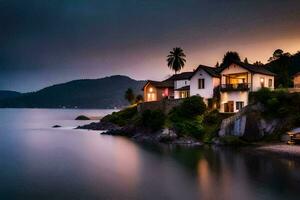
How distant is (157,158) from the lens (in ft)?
146

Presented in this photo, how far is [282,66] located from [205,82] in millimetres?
34720

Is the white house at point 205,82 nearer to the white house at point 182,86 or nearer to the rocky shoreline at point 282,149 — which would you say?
the white house at point 182,86

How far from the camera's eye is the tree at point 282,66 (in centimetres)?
7856

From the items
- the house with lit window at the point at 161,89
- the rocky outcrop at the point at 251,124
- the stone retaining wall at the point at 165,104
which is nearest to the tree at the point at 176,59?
the house with lit window at the point at 161,89

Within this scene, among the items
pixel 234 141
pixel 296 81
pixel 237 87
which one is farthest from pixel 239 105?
pixel 296 81

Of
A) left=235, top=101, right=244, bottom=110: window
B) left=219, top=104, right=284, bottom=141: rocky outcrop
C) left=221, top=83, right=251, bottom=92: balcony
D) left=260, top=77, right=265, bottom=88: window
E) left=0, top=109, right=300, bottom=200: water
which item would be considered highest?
left=260, top=77, right=265, bottom=88: window

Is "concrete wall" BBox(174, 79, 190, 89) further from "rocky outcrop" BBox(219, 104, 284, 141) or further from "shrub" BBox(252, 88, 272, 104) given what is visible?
"shrub" BBox(252, 88, 272, 104)

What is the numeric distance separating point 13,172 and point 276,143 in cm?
3709

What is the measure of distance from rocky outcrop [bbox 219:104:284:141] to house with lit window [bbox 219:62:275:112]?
5567 millimetres

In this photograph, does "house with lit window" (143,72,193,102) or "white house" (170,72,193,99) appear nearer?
"white house" (170,72,193,99)

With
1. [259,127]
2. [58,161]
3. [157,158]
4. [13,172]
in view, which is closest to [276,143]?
[259,127]

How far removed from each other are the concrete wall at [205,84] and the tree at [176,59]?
93.6ft

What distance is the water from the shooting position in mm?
27531

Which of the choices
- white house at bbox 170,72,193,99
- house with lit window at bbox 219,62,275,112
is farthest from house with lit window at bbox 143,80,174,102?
house with lit window at bbox 219,62,275,112
